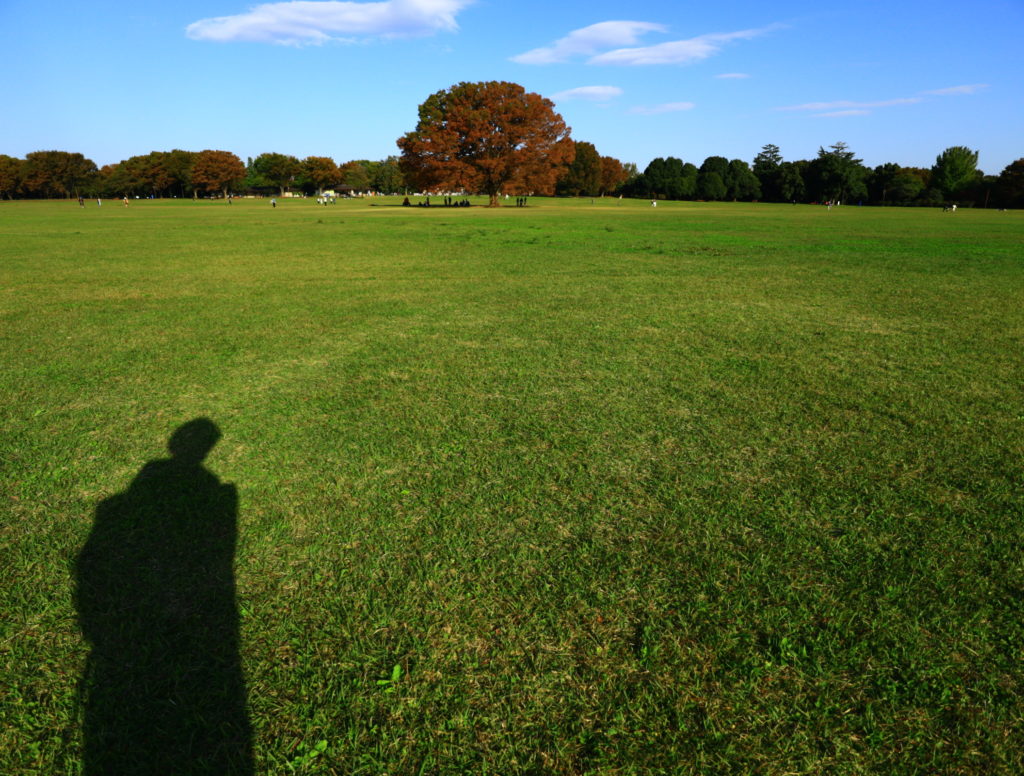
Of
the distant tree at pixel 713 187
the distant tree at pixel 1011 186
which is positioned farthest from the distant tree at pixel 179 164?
the distant tree at pixel 1011 186

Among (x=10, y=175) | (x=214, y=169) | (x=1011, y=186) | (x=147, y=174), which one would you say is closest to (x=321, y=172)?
(x=214, y=169)

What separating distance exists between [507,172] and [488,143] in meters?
3.42

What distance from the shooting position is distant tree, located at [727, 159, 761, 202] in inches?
4688

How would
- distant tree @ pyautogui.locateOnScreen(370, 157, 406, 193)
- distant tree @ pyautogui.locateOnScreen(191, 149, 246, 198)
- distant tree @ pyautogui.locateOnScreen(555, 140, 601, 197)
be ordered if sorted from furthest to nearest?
distant tree @ pyautogui.locateOnScreen(370, 157, 406, 193)
distant tree @ pyautogui.locateOnScreen(555, 140, 601, 197)
distant tree @ pyautogui.locateOnScreen(191, 149, 246, 198)

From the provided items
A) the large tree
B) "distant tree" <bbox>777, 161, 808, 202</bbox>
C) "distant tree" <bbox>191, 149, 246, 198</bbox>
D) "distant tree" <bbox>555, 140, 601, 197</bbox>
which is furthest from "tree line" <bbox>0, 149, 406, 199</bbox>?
"distant tree" <bbox>777, 161, 808, 202</bbox>

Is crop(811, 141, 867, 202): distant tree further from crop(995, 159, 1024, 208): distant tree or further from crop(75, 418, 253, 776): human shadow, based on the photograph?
crop(75, 418, 253, 776): human shadow

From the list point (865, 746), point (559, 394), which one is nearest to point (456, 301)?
point (559, 394)

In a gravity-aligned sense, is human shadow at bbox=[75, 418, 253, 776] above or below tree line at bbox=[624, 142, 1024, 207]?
below

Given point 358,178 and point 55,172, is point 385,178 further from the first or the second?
point 55,172

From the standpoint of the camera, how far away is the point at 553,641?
2.55 meters

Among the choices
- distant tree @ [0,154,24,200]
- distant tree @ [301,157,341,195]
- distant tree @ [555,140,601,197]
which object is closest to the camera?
distant tree @ [0,154,24,200]

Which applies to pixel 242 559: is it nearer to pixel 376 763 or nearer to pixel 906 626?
pixel 376 763

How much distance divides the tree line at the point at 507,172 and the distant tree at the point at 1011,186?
164mm

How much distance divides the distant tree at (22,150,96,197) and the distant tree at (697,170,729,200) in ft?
431
